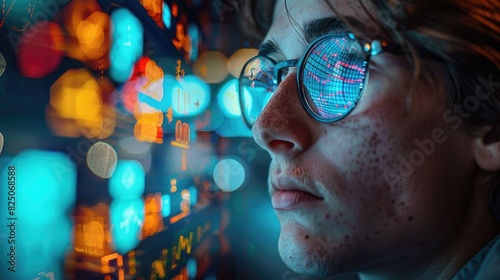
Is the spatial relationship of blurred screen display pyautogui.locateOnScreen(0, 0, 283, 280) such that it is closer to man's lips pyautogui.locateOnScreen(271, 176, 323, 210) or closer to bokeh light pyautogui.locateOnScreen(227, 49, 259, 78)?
bokeh light pyautogui.locateOnScreen(227, 49, 259, 78)

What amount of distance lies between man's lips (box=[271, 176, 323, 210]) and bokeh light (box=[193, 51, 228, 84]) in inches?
65.0

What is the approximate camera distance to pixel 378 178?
61 centimetres

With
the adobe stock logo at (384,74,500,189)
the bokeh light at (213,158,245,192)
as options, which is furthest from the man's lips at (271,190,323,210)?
the bokeh light at (213,158,245,192)

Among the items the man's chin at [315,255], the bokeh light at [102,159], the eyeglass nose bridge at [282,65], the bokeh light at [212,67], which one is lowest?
the man's chin at [315,255]

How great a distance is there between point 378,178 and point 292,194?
0.45 ft

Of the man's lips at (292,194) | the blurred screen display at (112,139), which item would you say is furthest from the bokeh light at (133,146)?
the man's lips at (292,194)

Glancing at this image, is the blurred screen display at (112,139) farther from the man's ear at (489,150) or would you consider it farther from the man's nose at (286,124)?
the man's ear at (489,150)

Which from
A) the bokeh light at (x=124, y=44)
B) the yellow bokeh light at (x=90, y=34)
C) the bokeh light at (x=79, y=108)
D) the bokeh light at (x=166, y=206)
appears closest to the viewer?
the bokeh light at (x=79, y=108)

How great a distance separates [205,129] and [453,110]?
1742 millimetres

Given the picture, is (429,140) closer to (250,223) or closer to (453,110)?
→ (453,110)

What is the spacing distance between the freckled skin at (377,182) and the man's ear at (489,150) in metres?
0.01

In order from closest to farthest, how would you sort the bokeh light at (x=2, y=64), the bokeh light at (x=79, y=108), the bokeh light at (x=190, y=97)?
the bokeh light at (x=2, y=64) < the bokeh light at (x=79, y=108) < the bokeh light at (x=190, y=97)

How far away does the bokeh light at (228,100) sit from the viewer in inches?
95.0

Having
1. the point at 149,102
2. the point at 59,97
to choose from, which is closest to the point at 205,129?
the point at 149,102
